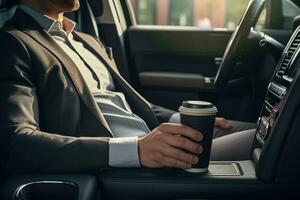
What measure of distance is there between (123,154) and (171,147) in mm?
117

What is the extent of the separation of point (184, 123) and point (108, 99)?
2.26 ft

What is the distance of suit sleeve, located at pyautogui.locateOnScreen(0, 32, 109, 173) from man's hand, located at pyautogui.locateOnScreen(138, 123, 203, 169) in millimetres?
91

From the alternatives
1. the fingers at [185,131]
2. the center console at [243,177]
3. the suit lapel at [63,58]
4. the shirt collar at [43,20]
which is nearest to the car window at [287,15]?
the shirt collar at [43,20]

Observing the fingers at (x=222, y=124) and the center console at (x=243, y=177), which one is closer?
the center console at (x=243, y=177)

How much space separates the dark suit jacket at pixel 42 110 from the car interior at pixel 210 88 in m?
0.04

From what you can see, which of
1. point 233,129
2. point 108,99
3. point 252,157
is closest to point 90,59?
point 108,99

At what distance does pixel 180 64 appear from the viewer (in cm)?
288

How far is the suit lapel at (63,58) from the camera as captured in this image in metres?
1.45

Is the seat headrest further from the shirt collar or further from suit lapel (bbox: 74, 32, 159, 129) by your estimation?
the shirt collar

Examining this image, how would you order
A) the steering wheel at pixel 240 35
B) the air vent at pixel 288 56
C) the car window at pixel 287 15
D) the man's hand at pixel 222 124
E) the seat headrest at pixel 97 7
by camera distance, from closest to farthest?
the air vent at pixel 288 56 → the steering wheel at pixel 240 35 → the man's hand at pixel 222 124 → the seat headrest at pixel 97 7 → the car window at pixel 287 15

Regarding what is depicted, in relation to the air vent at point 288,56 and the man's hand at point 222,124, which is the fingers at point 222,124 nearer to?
the man's hand at point 222,124

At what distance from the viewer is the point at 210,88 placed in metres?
2.74

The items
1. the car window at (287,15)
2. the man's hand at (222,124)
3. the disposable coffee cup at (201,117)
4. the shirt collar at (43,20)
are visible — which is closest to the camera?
the disposable coffee cup at (201,117)

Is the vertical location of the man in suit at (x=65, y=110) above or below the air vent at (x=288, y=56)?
below
